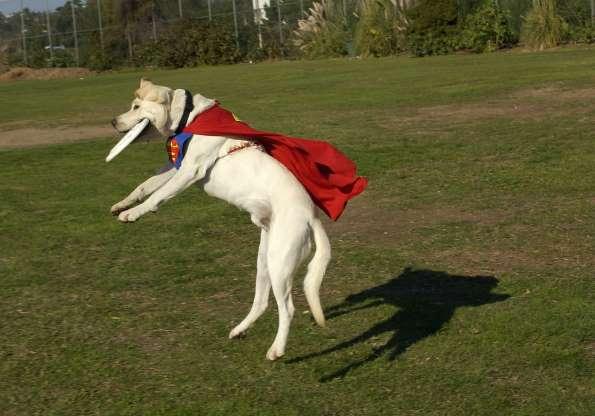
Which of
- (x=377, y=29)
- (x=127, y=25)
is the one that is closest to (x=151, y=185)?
(x=377, y=29)

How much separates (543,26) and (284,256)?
26.3m

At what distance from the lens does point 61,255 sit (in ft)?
31.9

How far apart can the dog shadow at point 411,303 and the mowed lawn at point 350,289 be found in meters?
0.02

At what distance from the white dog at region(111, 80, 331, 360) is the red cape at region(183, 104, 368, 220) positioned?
64 millimetres

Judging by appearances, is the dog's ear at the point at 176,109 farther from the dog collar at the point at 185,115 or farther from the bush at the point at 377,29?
the bush at the point at 377,29

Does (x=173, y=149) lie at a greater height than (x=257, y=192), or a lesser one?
greater

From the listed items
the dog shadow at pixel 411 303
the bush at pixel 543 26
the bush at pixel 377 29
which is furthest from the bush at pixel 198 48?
the dog shadow at pixel 411 303

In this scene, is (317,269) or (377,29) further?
(377,29)

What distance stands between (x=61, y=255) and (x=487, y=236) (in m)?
3.83

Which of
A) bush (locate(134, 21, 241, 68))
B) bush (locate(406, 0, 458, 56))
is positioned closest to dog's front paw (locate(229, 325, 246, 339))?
bush (locate(406, 0, 458, 56))

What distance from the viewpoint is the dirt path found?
18.4 m

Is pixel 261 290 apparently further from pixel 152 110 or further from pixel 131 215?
pixel 152 110

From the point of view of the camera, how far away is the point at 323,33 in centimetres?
3822

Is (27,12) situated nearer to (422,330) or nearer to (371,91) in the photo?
(371,91)
